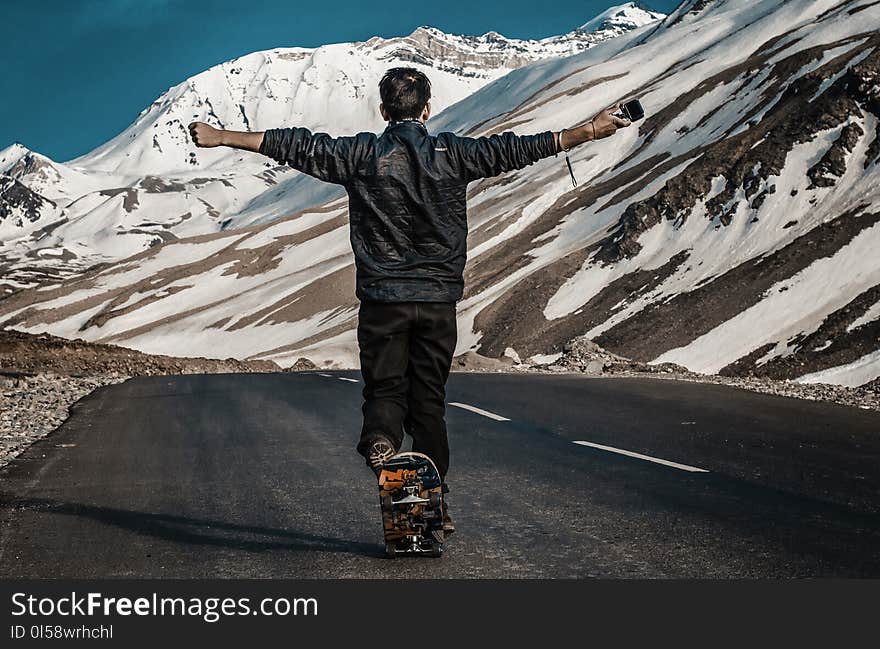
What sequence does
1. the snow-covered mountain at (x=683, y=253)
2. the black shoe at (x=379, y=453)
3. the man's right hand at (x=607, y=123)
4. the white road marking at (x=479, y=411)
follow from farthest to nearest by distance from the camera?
the snow-covered mountain at (x=683, y=253) → the white road marking at (x=479, y=411) → the man's right hand at (x=607, y=123) → the black shoe at (x=379, y=453)

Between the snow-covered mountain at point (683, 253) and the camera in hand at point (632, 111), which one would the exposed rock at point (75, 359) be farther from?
the camera in hand at point (632, 111)

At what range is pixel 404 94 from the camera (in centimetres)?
612

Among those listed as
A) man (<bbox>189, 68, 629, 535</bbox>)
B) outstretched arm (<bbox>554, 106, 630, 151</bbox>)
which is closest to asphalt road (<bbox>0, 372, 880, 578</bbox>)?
man (<bbox>189, 68, 629, 535</bbox>)

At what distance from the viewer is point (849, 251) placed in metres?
58.6

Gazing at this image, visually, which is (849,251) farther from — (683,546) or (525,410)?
(683,546)

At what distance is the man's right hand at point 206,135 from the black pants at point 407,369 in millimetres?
1211

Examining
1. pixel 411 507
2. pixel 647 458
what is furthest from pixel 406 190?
pixel 647 458

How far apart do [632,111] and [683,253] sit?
6920 cm

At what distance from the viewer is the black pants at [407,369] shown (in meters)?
5.93

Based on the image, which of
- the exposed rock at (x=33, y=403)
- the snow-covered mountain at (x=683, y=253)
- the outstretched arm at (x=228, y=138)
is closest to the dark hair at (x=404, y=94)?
the outstretched arm at (x=228, y=138)

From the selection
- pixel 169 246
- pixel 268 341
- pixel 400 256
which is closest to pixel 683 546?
pixel 400 256

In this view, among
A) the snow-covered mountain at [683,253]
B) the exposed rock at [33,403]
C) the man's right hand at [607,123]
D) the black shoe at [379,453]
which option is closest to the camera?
the black shoe at [379,453]

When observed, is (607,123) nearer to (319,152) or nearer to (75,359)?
(319,152)

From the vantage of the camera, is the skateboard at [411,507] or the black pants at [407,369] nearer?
the skateboard at [411,507]
